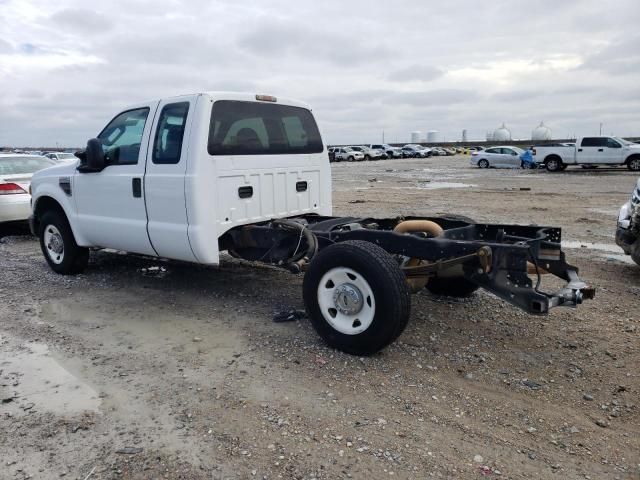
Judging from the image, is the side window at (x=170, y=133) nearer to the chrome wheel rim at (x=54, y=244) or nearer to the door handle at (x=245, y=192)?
the door handle at (x=245, y=192)

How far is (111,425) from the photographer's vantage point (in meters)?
3.48

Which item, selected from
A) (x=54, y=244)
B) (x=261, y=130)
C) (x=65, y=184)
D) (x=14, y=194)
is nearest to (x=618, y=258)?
(x=261, y=130)

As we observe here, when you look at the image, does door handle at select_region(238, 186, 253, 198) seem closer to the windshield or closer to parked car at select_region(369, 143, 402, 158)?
the windshield

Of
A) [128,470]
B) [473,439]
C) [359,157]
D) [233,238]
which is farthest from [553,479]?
[359,157]

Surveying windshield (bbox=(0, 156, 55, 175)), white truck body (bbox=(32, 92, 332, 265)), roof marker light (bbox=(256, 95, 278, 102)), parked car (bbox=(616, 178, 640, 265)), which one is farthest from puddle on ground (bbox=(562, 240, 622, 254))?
windshield (bbox=(0, 156, 55, 175))

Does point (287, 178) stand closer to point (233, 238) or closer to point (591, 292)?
point (233, 238)

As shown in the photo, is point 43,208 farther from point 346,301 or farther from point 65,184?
point 346,301

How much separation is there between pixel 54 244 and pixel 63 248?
0.28 m

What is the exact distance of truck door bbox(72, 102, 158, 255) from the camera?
571cm

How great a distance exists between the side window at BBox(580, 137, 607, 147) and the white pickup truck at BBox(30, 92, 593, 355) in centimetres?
2758

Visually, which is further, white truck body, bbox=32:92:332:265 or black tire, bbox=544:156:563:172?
black tire, bbox=544:156:563:172

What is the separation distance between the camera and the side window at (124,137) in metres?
5.79

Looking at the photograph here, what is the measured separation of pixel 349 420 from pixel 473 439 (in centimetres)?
75

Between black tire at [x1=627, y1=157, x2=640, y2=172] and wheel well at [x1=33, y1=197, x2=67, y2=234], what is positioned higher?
wheel well at [x1=33, y1=197, x2=67, y2=234]
